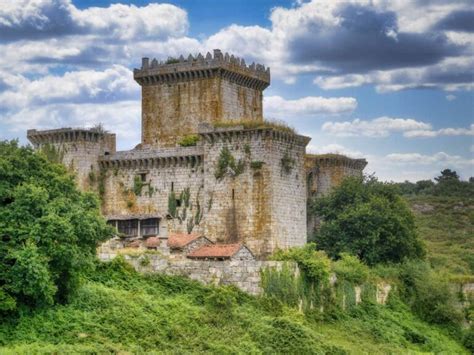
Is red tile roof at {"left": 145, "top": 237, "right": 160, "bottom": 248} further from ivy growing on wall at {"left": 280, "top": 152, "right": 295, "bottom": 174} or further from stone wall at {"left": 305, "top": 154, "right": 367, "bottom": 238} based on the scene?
stone wall at {"left": 305, "top": 154, "right": 367, "bottom": 238}

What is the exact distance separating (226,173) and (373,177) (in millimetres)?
12434

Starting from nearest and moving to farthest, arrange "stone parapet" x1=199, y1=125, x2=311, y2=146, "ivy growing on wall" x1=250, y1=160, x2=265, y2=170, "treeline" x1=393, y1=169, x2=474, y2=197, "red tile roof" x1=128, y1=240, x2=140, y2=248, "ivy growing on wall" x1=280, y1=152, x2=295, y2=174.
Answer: "red tile roof" x1=128, y1=240, x2=140, y2=248
"ivy growing on wall" x1=250, y1=160, x2=265, y2=170
"stone parapet" x1=199, y1=125, x2=311, y2=146
"ivy growing on wall" x1=280, y1=152, x2=295, y2=174
"treeline" x1=393, y1=169, x2=474, y2=197

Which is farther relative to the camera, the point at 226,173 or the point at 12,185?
the point at 226,173

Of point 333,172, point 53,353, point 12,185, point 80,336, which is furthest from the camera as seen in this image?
point 333,172

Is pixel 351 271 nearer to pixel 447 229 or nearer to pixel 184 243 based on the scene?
pixel 184 243

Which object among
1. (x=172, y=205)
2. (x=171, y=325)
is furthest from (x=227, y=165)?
(x=171, y=325)

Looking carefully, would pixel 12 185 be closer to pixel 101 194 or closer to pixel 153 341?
pixel 153 341

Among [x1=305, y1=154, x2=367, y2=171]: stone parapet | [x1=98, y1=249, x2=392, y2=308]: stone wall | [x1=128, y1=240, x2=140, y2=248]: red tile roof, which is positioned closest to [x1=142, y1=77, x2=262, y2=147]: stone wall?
[x1=305, y1=154, x2=367, y2=171]: stone parapet

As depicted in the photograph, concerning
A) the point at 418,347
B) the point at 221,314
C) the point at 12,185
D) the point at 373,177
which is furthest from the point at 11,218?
the point at 373,177

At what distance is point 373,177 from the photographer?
68.8 meters

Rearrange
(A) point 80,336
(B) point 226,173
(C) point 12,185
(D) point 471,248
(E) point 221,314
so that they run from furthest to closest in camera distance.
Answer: (D) point 471,248 → (B) point 226,173 → (E) point 221,314 → (C) point 12,185 → (A) point 80,336

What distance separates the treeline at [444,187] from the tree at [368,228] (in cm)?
6408

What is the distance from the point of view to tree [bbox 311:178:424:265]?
204 ft

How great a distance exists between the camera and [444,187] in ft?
449
